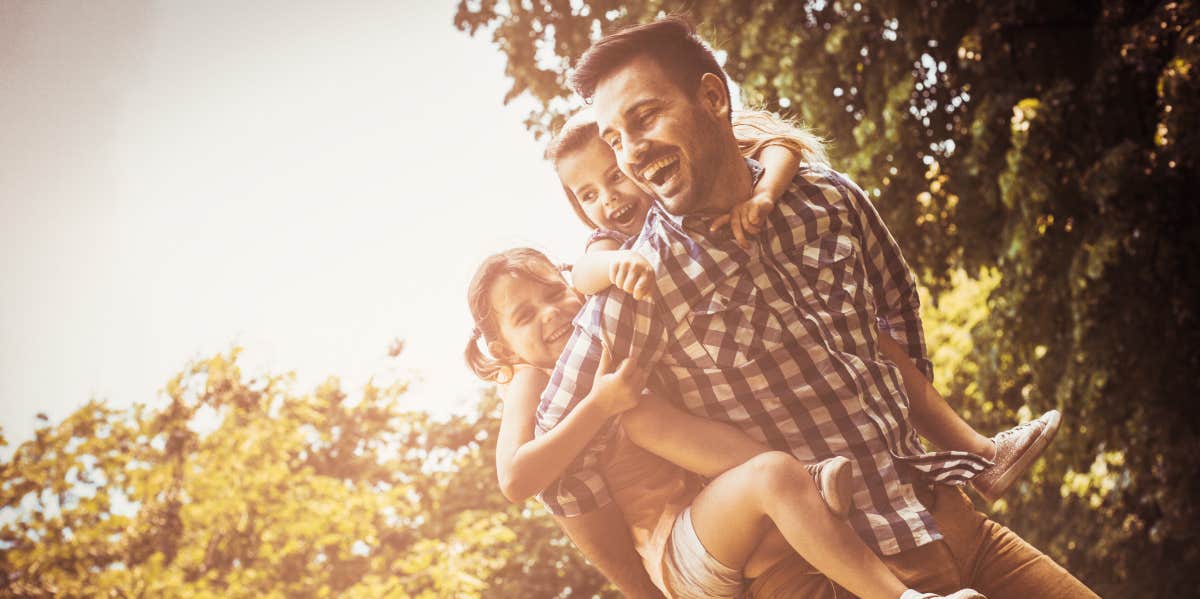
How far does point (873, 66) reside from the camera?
237 inches

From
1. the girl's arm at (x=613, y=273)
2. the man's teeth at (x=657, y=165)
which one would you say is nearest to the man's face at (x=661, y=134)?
the man's teeth at (x=657, y=165)

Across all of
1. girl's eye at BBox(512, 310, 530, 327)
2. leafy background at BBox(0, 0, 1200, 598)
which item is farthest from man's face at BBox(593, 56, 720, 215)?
leafy background at BBox(0, 0, 1200, 598)

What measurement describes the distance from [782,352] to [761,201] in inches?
10.2

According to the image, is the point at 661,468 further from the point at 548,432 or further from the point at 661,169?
the point at 661,169

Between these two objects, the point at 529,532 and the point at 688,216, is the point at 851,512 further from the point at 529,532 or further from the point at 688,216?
the point at 529,532

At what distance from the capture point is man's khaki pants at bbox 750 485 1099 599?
1.59 m

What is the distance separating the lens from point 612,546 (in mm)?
1852

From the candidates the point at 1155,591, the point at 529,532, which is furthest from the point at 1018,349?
the point at 529,532

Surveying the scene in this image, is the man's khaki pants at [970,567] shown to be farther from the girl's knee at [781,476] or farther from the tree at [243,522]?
the tree at [243,522]

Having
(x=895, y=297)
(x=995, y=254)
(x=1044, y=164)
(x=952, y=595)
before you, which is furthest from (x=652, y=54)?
(x=995, y=254)

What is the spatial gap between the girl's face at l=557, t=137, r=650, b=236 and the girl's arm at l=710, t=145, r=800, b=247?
1.08ft

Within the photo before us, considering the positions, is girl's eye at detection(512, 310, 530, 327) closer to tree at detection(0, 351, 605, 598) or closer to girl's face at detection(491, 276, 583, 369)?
girl's face at detection(491, 276, 583, 369)

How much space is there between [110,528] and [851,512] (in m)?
9.70

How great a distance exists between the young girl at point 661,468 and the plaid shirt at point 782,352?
0.17 ft
